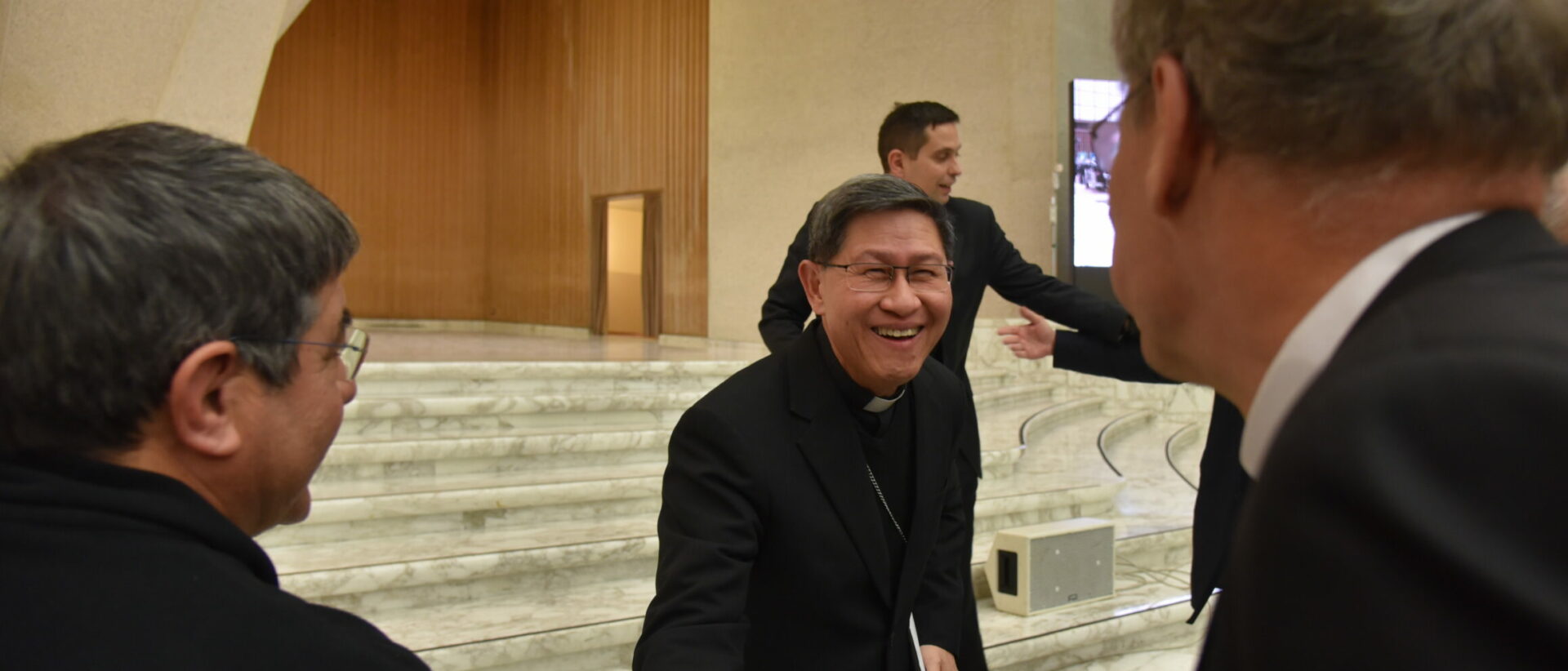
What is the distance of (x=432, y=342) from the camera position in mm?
11539

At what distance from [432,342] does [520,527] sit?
748cm

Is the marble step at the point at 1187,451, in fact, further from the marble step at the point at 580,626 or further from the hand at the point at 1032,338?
the hand at the point at 1032,338

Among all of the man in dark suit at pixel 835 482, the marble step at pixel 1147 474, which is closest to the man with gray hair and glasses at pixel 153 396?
the man in dark suit at pixel 835 482

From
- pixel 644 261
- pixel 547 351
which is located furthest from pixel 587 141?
pixel 547 351

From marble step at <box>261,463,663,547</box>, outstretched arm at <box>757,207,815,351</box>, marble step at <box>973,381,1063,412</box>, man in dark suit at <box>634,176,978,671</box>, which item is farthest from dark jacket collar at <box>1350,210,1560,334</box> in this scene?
marble step at <box>973,381,1063,412</box>

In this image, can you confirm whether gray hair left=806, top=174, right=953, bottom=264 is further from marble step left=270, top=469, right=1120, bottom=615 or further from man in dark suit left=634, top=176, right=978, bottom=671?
marble step left=270, top=469, right=1120, bottom=615

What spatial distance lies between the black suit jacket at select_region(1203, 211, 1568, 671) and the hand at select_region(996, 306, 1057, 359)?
212 centimetres

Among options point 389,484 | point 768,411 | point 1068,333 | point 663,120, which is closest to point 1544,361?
point 768,411

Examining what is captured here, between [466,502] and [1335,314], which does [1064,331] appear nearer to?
[1335,314]

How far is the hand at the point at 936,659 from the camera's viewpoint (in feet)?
7.09

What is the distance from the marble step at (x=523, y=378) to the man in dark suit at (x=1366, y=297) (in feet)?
19.0

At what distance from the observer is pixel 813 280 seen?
231 cm

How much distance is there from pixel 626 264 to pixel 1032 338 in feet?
43.9

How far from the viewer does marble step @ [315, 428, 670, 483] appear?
4754mm
